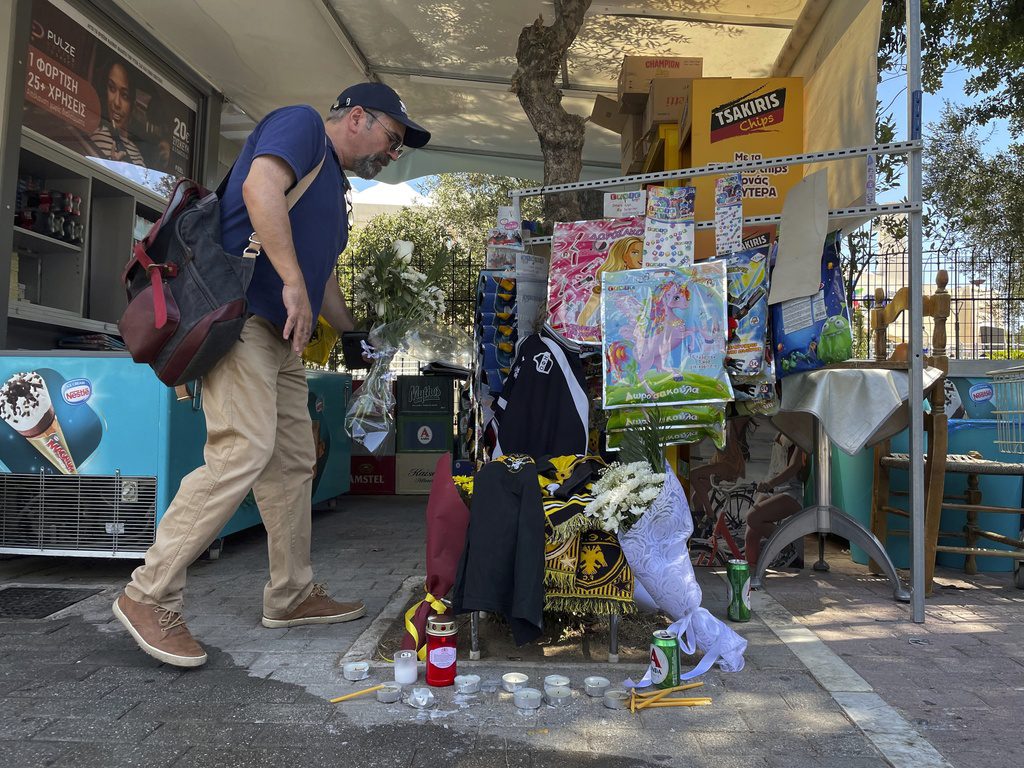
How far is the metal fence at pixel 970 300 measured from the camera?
30.1ft

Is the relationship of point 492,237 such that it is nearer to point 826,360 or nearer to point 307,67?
point 826,360

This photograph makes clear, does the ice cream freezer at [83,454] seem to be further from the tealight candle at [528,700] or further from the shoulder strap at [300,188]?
the tealight candle at [528,700]

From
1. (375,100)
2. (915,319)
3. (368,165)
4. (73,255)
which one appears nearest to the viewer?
(375,100)

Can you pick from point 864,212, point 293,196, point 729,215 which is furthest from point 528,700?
point 864,212

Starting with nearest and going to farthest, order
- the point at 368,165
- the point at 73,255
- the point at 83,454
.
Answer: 1. the point at 368,165
2. the point at 83,454
3. the point at 73,255

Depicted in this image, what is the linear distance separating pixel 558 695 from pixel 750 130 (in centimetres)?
392

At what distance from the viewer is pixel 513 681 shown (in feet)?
8.32

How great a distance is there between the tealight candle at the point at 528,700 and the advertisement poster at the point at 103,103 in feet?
17.1

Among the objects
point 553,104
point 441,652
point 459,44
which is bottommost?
point 441,652

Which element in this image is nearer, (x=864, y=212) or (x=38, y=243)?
(x=864, y=212)

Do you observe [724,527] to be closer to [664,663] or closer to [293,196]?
[664,663]

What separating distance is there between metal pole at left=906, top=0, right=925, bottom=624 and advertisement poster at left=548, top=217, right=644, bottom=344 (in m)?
1.24

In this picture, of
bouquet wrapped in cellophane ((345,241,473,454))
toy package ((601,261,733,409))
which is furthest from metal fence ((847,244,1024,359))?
bouquet wrapped in cellophane ((345,241,473,454))

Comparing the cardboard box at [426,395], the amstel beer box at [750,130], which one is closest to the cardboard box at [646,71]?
the amstel beer box at [750,130]
